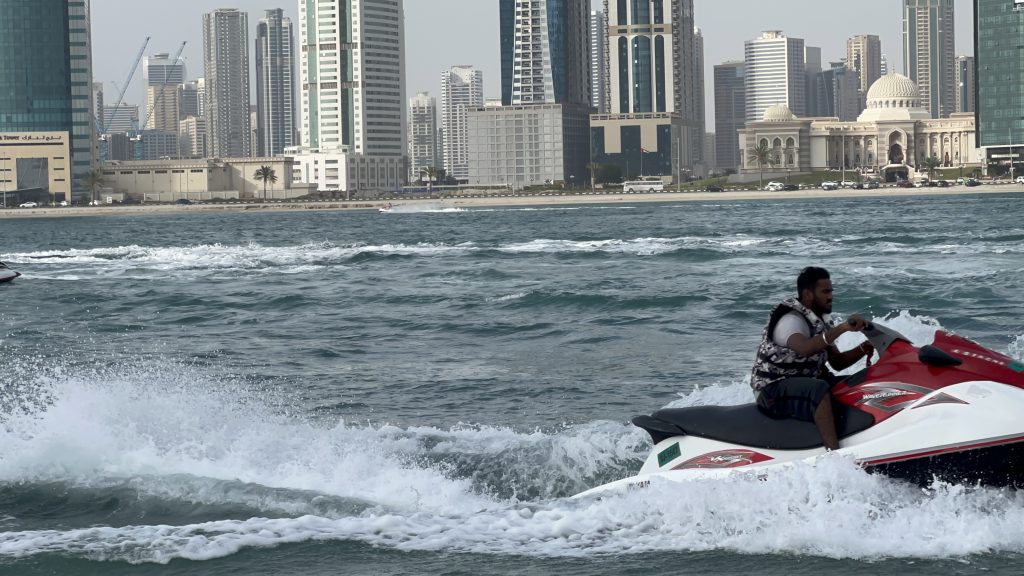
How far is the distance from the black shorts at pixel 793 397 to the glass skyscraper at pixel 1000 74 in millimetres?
172531

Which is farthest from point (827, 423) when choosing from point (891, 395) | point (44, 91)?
point (44, 91)

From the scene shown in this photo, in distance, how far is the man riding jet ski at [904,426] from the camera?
7.87 metres

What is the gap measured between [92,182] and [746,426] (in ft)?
581

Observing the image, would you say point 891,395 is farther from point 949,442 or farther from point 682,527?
point 682,527

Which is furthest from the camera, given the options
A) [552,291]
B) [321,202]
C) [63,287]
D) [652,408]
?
[321,202]

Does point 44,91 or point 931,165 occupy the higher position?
point 44,91

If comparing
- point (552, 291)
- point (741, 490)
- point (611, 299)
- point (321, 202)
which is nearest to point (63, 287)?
point (552, 291)

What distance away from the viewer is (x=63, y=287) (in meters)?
37.5

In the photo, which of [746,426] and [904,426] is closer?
[904,426]

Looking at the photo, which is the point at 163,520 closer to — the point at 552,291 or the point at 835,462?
the point at 835,462

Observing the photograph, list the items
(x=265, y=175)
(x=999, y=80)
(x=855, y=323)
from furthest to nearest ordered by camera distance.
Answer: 1. (x=265, y=175)
2. (x=999, y=80)
3. (x=855, y=323)

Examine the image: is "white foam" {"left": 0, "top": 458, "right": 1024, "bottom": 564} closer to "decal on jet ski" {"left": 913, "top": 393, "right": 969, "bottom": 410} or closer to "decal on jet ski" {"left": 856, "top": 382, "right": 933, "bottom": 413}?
"decal on jet ski" {"left": 856, "top": 382, "right": 933, "bottom": 413}

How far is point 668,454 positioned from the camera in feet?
28.7

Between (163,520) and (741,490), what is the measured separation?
404 centimetres
